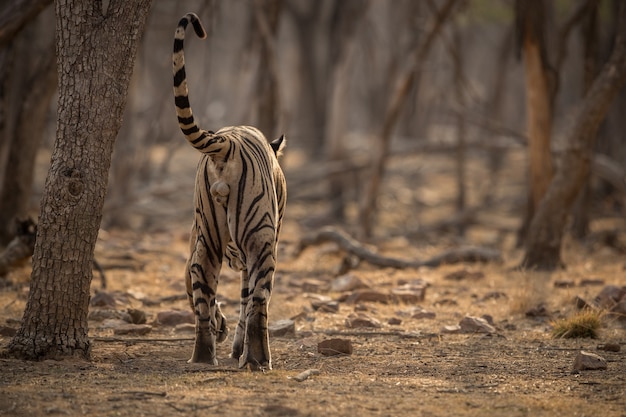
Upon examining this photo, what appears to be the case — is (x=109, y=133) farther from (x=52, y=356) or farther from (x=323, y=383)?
(x=323, y=383)

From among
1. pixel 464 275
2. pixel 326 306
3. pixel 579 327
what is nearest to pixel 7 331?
pixel 326 306

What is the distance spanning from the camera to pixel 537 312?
894 cm

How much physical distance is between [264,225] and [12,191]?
6.36 m

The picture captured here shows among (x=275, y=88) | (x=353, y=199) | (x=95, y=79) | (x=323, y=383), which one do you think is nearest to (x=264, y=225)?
(x=323, y=383)

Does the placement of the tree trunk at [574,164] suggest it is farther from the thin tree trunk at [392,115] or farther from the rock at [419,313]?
the thin tree trunk at [392,115]

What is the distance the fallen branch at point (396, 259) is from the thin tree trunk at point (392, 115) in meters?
2.75

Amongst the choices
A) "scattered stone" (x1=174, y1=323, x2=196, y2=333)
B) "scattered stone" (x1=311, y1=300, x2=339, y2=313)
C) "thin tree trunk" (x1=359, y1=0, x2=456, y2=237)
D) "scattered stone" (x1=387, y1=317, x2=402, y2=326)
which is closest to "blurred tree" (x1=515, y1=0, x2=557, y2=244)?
"thin tree trunk" (x1=359, y1=0, x2=456, y2=237)

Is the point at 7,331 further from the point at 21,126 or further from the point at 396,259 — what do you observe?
the point at 396,259

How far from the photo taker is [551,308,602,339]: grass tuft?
7805 millimetres

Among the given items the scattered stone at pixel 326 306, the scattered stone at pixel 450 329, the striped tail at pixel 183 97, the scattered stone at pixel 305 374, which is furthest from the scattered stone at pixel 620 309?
the striped tail at pixel 183 97

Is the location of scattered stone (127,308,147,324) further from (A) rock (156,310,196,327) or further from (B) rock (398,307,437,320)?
(B) rock (398,307,437,320)

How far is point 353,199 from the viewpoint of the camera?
2191cm

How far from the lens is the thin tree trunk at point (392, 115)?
1458 centimetres

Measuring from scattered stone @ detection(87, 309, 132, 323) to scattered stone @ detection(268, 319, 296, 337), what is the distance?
1.42m
